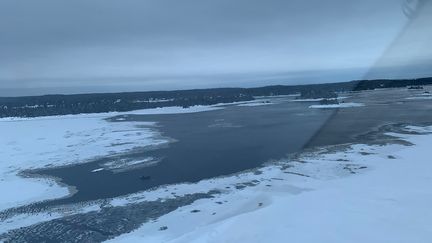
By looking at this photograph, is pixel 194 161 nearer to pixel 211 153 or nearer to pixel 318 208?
pixel 211 153

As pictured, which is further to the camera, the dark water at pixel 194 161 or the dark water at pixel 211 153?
the dark water at pixel 211 153

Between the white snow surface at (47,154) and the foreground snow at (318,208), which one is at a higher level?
the foreground snow at (318,208)

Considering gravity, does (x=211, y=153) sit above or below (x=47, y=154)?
above

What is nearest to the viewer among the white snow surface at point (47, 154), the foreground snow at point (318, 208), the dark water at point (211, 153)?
the foreground snow at point (318, 208)

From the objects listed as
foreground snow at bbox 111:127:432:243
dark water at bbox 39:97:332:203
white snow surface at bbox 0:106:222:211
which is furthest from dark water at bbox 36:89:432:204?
foreground snow at bbox 111:127:432:243

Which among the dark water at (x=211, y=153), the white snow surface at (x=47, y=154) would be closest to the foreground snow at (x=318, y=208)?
the dark water at (x=211, y=153)

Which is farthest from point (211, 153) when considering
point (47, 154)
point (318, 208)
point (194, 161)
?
point (318, 208)

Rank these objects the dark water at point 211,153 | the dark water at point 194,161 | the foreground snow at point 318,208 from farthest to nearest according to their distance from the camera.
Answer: the dark water at point 211,153 < the dark water at point 194,161 < the foreground snow at point 318,208

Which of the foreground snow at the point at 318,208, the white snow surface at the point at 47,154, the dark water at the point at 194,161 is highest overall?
the foreground snow at the point at 318,208

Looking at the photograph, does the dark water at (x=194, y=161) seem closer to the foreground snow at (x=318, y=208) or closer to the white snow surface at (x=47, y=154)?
the white snow surface at (x=47, y=154)

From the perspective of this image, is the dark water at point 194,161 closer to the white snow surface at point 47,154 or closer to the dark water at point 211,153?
the dark water at point 211,153

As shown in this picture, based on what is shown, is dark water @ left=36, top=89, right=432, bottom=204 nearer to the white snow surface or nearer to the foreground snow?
the white snow surface
